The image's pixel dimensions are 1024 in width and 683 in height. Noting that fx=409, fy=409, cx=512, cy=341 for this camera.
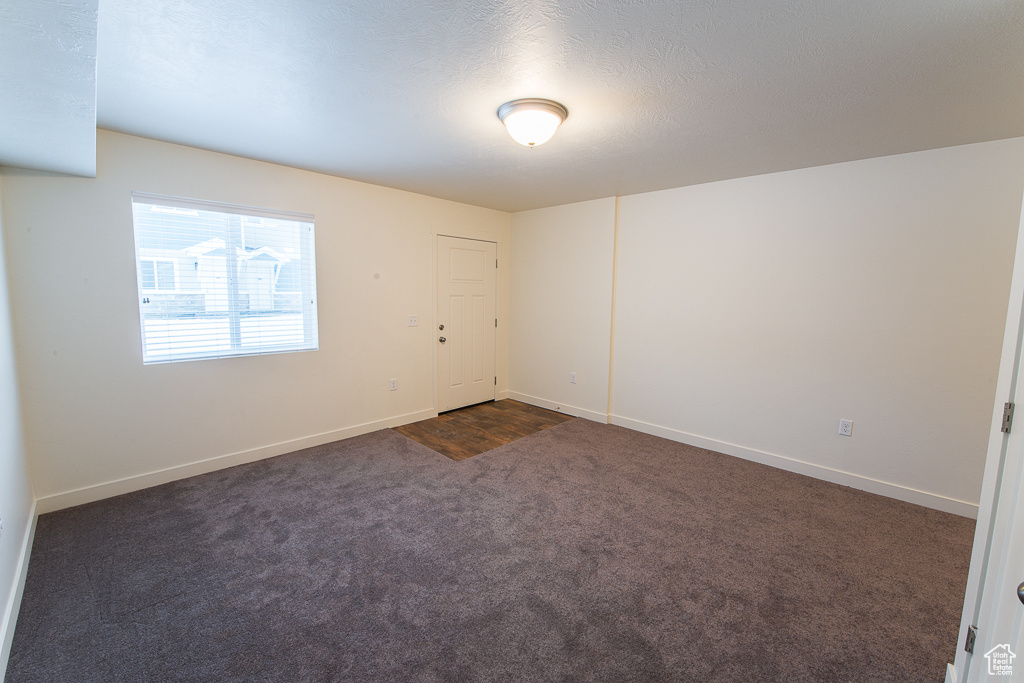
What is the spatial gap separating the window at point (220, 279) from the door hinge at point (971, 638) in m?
4.19

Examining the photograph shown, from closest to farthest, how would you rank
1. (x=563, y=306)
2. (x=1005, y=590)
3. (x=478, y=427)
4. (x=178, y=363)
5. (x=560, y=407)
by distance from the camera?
(x=1005, y=590), (x=178, y=363), (x=478, y=427), (x=563, y=306), (x=560, y=407)

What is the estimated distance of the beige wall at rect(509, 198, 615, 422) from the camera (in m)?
4.57

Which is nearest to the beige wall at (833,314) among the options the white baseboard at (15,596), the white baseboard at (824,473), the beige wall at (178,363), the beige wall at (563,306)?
the white baseboard at (824,473)

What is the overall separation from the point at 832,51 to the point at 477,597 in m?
2.84

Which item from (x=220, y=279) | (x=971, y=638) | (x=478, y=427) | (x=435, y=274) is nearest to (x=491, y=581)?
(x=971, y=638)

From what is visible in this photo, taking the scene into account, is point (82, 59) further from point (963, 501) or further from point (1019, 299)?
point (963, 501)

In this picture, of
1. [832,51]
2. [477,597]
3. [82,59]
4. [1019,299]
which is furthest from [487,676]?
[832,51]

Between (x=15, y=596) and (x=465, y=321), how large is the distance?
3.86 m

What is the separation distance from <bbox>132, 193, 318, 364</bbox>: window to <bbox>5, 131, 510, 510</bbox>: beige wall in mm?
85

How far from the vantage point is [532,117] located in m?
2.21

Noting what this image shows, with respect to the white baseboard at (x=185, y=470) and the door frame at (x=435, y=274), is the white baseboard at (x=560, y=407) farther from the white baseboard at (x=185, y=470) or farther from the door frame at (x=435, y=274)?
the white baseboard at (x=185, y=470)

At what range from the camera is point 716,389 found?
12.5 ft

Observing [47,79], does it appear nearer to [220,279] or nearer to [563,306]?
[220,279]

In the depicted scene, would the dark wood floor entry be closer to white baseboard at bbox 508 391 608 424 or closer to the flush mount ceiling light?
white baseboard at bbox 508 391 608 424
